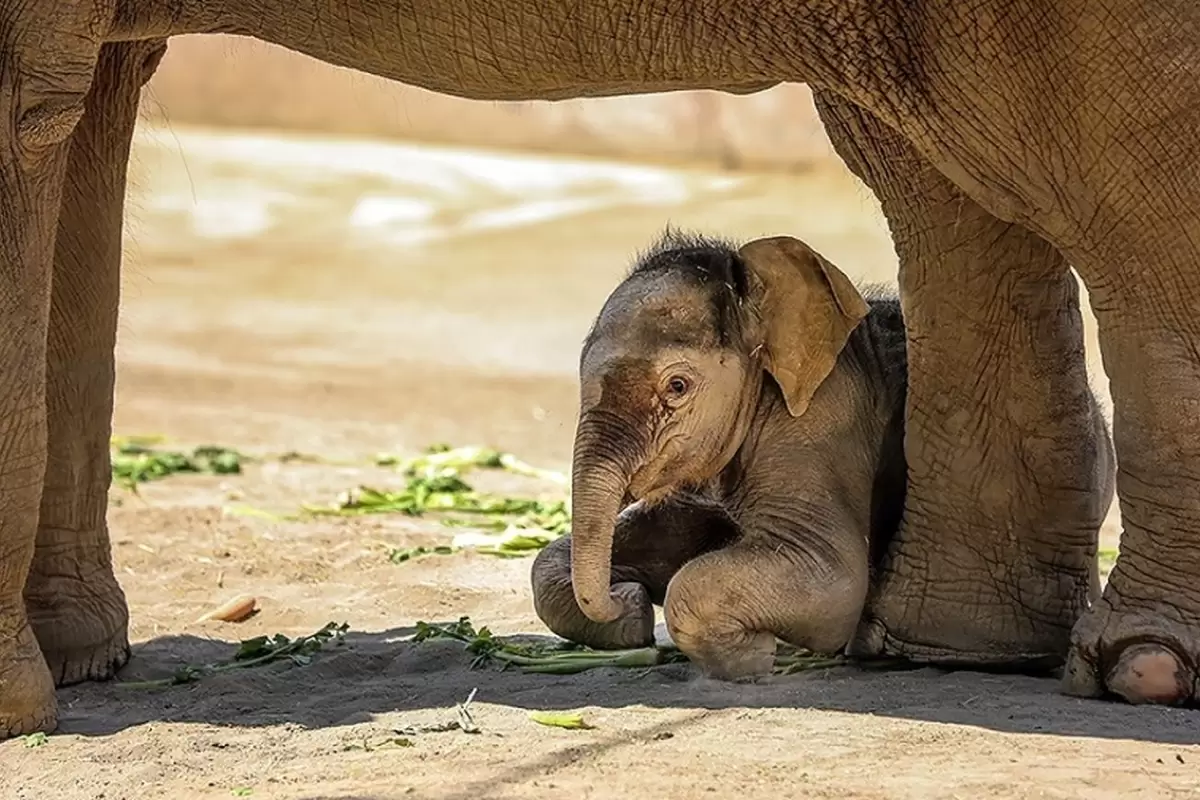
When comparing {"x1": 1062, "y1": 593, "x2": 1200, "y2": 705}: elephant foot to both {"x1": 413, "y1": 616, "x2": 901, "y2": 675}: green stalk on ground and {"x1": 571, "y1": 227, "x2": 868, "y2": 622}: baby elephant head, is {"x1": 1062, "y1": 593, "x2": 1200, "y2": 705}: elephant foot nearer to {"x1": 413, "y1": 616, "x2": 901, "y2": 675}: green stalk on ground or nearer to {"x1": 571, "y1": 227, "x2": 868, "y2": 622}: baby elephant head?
{"x1": 413, "y1": 616, "x2": 901, "y2": 675}: green stalk on ground

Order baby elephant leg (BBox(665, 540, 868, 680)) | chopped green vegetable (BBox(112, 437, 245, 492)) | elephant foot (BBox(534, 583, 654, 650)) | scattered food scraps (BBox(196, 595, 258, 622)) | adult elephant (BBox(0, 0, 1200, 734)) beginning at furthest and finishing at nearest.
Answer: chopped green vegetable (BBox(112, 437, 245, 492)), scattered food scraps (BBox(196, 595, 258, 622)), elephant foot (BBox(534, 583, 654, 650)), baby elephant leg (BBox(665, 540, 868, 680)), adult elephant (BBox(0, 0, 1200, 734))

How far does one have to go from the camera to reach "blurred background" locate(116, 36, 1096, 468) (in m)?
10.8

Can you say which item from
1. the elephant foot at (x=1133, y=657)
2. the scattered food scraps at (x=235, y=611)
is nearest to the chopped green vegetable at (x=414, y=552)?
the scattered food scraps at (x=235, y=611)

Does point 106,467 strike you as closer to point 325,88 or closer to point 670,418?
point 670,418

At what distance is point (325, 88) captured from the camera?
658 inches

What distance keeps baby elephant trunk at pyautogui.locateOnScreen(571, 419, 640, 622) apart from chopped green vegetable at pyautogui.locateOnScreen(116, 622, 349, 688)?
857 millimetres

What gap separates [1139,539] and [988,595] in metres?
0.51

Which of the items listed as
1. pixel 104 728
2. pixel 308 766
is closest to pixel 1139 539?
pixel 308 766

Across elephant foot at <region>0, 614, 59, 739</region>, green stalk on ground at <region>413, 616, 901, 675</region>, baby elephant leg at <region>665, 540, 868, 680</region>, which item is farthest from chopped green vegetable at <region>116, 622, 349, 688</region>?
baby elephant leg at <region>665, 540, 868, 680</region>

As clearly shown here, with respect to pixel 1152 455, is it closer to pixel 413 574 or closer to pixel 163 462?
pixel 413 574

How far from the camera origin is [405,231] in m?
14.8

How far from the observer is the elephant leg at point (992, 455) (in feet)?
16.1

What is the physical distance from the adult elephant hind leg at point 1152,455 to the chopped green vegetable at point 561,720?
0.96 meters

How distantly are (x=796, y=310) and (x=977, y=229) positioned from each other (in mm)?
418
